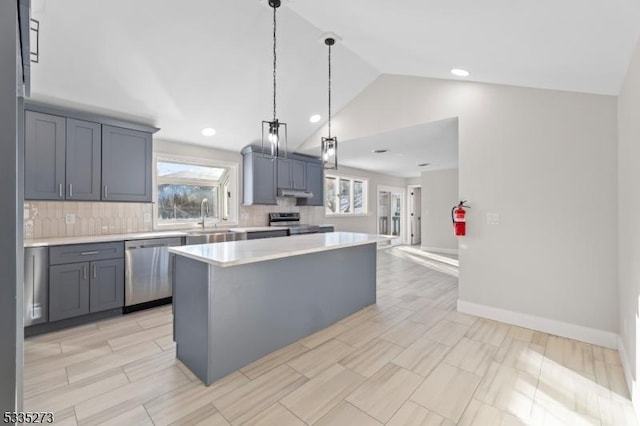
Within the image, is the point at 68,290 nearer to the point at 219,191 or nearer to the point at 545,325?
the point at 219,191

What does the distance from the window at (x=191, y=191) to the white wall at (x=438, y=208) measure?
5.82 meters

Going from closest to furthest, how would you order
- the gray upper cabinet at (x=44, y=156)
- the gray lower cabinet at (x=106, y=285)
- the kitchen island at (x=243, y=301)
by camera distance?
the kitchen island at (x=243, y=301) < the gray upper cabinet at (x=44, y=156) < the gray lower cabinet at (x=106, y=285)

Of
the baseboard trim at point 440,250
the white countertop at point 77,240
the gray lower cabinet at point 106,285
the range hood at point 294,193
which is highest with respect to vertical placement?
the range hood at point 294,193

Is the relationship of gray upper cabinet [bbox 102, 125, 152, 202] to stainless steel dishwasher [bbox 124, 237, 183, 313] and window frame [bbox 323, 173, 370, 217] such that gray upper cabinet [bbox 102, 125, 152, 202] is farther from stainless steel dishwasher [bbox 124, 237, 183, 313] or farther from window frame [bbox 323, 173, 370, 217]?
window frame [bbox 323, 173, 370, 217]

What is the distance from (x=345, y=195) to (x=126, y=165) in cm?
517

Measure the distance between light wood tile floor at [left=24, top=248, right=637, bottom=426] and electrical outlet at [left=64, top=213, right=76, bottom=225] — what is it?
1285mm

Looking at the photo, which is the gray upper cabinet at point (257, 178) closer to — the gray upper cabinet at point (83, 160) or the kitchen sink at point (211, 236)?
the kitchen sink at point (211, 236)

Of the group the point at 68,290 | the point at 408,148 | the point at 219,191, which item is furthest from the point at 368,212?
the point at 68,290

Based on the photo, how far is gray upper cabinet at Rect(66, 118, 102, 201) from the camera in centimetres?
323

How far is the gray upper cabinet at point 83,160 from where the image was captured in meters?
3.23

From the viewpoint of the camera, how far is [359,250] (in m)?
3.46

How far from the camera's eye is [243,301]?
227cm

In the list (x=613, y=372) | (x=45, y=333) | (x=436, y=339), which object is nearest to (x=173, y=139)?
(x=45, y=333)

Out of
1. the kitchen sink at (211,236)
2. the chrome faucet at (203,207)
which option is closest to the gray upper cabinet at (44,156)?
the kitchen sink at (211,236)
